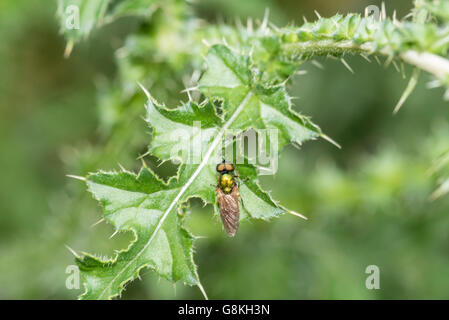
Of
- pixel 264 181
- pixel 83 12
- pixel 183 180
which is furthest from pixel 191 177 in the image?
pixel 264 181

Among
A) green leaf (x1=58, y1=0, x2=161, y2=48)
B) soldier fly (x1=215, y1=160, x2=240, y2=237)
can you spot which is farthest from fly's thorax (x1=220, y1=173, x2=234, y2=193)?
green leaf (x1=58, y1=0, x2=161, y2=48)

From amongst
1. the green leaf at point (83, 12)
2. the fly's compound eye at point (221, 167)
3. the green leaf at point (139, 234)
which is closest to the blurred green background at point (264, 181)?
the green leaf at point (83, 12)

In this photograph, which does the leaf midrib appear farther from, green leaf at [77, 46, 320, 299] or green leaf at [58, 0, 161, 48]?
green leaf at [58, 0, 161, 48]

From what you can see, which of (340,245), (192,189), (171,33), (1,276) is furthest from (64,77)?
(192,189)

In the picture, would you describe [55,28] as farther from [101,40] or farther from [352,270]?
[352,270]

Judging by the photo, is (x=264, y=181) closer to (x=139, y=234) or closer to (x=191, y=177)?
(x=191, y=177)

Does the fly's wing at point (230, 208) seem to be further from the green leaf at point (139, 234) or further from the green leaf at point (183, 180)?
the green leaf at point (139, 234)
